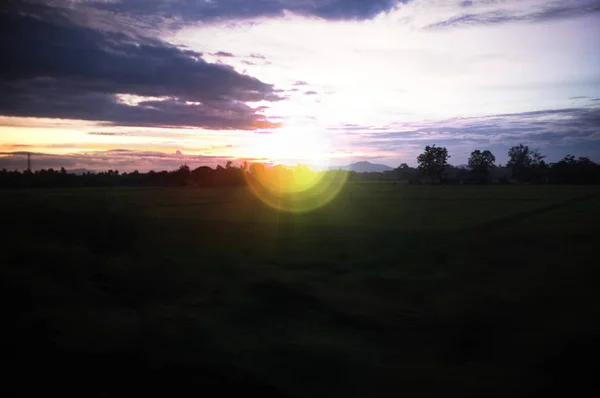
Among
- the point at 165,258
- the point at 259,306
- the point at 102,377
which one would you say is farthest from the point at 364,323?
the point at 165,258

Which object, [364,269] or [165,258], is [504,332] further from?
[165,258]

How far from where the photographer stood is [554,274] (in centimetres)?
789

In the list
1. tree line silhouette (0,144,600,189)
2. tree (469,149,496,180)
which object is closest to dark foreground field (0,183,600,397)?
tree line silhouette (0,144,600,189)

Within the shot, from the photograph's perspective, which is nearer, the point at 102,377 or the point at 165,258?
the point at 102,377

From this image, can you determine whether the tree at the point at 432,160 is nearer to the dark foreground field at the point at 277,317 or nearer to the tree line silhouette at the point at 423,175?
the tree line silhouette at the point at 423,175

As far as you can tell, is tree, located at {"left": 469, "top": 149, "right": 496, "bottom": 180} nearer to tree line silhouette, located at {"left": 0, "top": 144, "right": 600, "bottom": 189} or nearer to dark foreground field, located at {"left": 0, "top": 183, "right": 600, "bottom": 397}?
tree line silhouette, located at {"left": 0, "top": 144, "right": 600, "bottom": 189}

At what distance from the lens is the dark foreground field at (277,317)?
5145 millimetres

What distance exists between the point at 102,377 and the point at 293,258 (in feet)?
20.2

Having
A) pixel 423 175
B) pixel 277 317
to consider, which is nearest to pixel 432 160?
pixel 423 175

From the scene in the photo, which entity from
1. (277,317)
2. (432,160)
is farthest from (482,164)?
(277,317)

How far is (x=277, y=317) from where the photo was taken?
23.3ft

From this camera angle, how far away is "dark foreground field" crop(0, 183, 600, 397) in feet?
16.9

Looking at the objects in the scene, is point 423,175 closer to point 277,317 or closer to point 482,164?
point 482,164

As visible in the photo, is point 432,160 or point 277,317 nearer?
point 277,317
